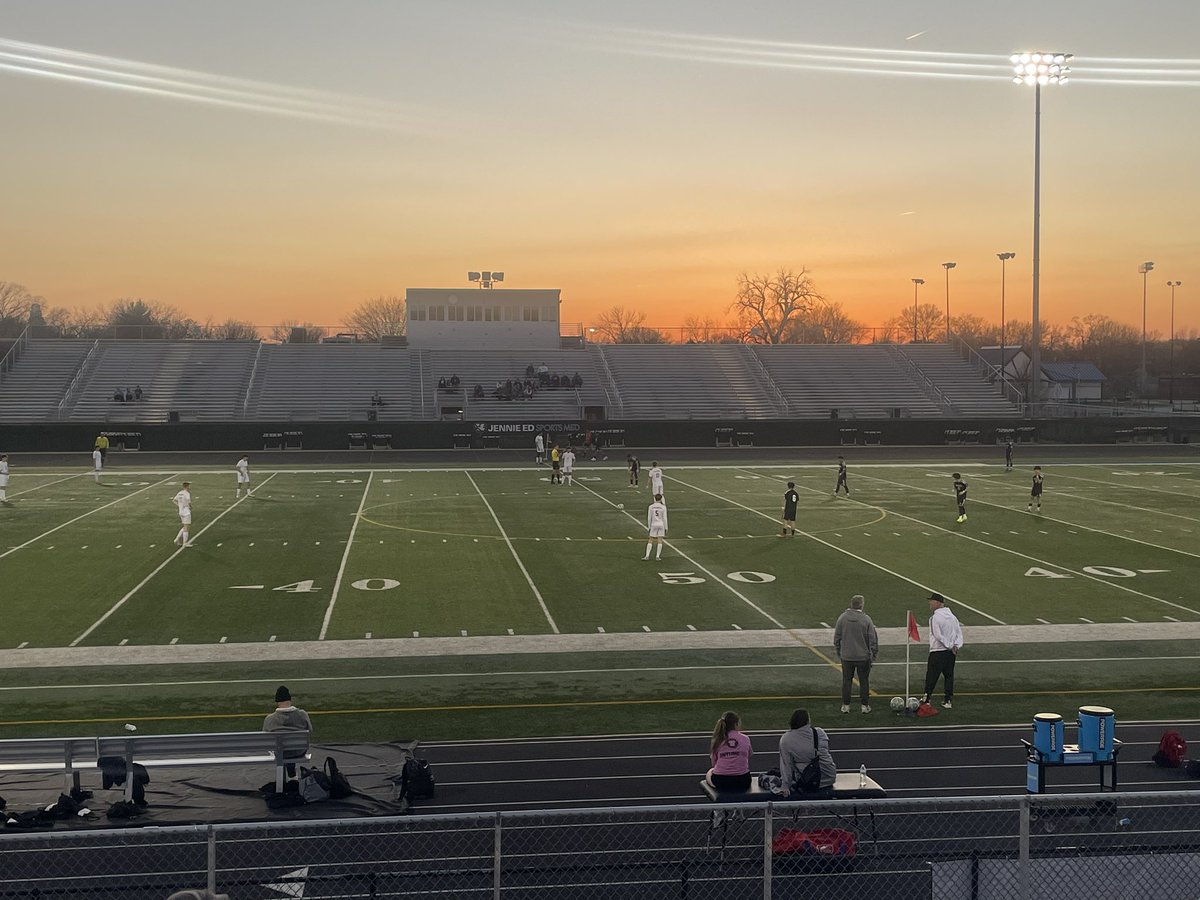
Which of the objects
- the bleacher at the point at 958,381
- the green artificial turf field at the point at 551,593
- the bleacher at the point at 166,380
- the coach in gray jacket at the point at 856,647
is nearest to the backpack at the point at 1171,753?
the green artificial turf field at the point at 551,593

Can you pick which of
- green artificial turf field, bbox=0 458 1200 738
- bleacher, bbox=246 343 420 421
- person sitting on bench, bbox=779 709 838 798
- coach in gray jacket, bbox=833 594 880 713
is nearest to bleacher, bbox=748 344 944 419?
bleacher, bbox=246 343 420 421

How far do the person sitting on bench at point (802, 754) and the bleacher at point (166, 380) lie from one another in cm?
5939

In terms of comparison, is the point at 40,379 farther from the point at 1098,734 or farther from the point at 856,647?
the point at 1098,734

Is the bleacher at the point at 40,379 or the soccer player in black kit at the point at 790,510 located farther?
the bleacher at the point at 40,379

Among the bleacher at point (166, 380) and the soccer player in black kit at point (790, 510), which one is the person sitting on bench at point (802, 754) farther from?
the bleacher at point (166, 380)

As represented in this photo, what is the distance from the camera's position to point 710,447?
65938 mm

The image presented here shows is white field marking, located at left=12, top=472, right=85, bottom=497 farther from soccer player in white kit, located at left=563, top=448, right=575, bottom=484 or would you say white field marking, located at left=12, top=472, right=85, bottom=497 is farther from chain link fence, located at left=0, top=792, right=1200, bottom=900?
chain link fence, located at left=0, top=792, right=1200, bottom=900

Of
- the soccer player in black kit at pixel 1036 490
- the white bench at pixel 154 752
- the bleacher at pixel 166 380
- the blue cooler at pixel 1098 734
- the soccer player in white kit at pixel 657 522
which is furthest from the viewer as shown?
the bleacher at pixel 166 380

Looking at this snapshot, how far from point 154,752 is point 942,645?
30.1 feet

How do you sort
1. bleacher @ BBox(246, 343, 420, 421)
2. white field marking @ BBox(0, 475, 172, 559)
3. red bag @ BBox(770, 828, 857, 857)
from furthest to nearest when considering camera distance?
bleacher @ BBox(246, 343, 420, 421) → white field marking @ BBox(0, 475, 172, 559) → red bag @ BBox(770, 828, 857, 857)

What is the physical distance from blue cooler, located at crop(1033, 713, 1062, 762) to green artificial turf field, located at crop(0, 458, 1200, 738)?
3.00 meters

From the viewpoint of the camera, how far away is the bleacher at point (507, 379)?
7144 cm

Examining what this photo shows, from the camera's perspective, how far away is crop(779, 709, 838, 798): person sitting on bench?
11.2m

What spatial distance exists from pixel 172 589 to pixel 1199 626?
18401 mm
